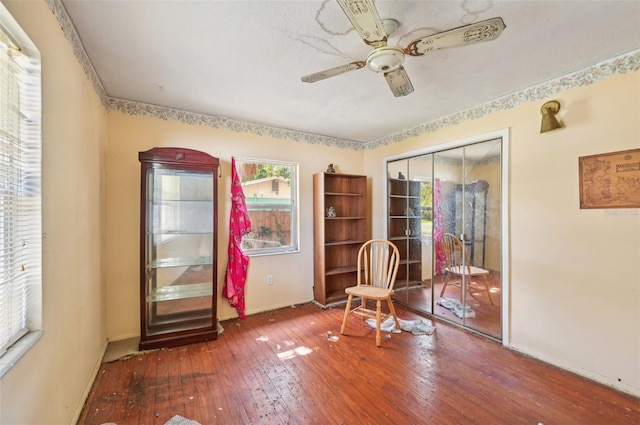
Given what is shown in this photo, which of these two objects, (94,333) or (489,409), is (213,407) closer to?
(94,333)

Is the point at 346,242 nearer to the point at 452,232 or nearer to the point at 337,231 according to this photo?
the point at 337,231

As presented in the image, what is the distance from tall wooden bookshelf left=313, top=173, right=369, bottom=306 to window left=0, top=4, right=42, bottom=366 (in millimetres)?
2630

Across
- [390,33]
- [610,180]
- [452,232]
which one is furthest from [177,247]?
[610,180]

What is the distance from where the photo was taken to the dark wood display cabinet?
7.93 feet

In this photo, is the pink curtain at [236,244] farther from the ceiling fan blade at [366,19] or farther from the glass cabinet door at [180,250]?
the ceiling fan blade at [366,19]

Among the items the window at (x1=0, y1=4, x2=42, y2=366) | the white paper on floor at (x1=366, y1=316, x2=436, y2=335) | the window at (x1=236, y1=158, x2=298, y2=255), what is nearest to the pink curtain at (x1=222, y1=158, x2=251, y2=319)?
the window at (x1=236, y1=158, x2=298, y2=255)

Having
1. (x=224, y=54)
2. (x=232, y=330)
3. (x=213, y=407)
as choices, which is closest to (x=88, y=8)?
(x=224, y=54)

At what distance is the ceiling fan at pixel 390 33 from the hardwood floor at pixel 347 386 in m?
2.13

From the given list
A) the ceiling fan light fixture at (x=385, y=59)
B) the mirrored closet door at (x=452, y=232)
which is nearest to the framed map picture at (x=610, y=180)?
the mirrored closet door at (x=452, y=232)

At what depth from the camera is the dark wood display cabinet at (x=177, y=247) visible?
2.42 m

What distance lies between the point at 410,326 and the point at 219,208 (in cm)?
249

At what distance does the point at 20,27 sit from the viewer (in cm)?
103

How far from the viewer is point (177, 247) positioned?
2.68 metres

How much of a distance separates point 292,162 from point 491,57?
2.32 meters
